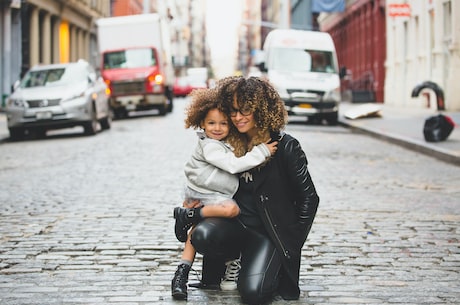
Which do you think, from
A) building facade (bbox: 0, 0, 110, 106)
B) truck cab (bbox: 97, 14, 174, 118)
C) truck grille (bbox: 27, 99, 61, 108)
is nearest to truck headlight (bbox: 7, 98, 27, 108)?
truck grille (bbox: 27, 99, 61, 108)

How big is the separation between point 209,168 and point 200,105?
0.36m

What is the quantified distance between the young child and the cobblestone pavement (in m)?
0.43

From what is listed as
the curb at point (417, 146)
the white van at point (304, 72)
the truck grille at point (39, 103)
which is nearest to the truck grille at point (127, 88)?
the white van at point (304, 72)

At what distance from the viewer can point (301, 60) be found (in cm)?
2541

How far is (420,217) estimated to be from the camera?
25.6ft

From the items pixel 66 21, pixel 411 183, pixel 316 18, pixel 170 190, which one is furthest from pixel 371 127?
pixel 316 18

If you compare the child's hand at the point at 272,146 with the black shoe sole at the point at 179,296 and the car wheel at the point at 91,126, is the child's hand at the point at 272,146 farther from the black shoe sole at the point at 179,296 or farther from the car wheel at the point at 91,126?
the car wheel at the point at 91,126

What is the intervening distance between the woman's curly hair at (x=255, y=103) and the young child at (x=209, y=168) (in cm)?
6

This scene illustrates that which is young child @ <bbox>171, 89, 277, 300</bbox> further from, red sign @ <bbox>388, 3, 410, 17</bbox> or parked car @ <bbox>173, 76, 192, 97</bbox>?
parked car @ <bbox>173, 76, 192, 97</bbox>

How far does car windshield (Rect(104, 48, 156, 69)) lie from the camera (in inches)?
1150

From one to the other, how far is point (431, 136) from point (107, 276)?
11.2 metres

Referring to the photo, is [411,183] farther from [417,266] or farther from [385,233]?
[417,266]

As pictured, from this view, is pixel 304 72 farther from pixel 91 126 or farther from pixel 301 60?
pixel 91 126

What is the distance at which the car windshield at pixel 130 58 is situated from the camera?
29219mm
